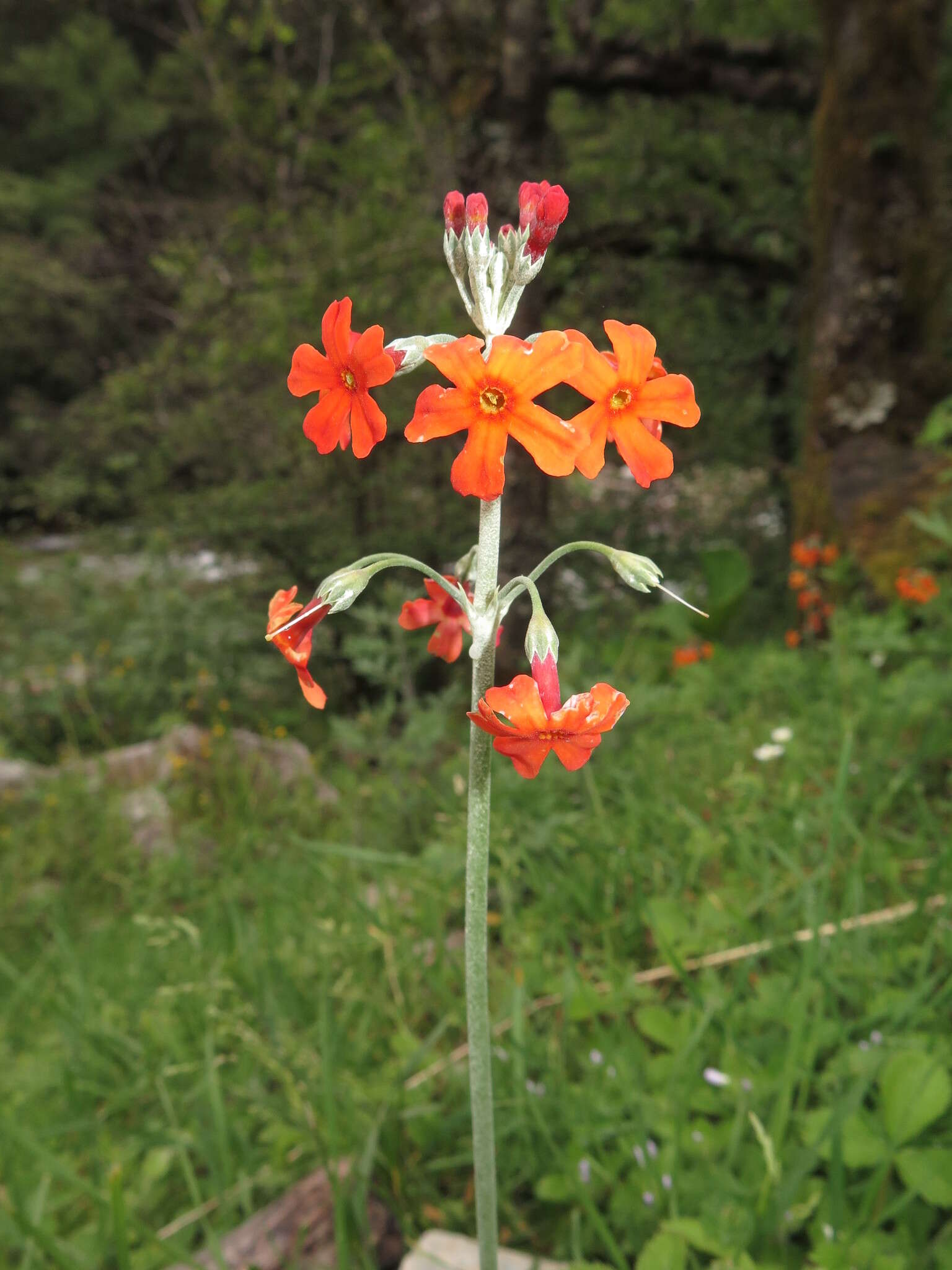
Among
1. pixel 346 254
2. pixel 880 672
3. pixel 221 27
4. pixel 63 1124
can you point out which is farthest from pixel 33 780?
pixel 221 27

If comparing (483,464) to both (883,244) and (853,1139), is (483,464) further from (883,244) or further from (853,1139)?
(883,244)

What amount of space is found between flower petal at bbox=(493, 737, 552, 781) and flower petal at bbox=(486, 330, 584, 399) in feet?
1.17

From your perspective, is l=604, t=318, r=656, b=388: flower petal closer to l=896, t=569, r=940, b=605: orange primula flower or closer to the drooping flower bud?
the drooping flower bud

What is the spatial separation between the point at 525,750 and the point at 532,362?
1.33 ft

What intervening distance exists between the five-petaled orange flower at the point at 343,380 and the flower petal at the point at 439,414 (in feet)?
0.12

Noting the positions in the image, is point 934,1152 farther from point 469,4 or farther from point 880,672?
point 469,4

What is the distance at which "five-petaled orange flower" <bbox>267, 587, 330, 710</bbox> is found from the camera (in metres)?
1.05

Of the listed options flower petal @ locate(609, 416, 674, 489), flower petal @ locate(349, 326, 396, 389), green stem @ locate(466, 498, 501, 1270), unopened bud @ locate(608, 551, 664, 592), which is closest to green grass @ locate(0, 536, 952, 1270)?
green stem @ locate(466, 498, 501, 1270)

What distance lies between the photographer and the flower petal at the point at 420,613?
1222 millimetres

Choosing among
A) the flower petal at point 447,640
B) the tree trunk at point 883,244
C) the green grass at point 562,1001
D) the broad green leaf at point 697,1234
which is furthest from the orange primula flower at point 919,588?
the flower petal at point 447,640

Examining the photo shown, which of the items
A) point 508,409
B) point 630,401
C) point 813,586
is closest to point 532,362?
point 508,409

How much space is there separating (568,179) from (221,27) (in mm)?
7290

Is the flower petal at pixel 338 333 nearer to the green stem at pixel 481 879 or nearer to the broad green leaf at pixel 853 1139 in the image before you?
the green stem at pixel 481 879

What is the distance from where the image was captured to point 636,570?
39.1 inches
